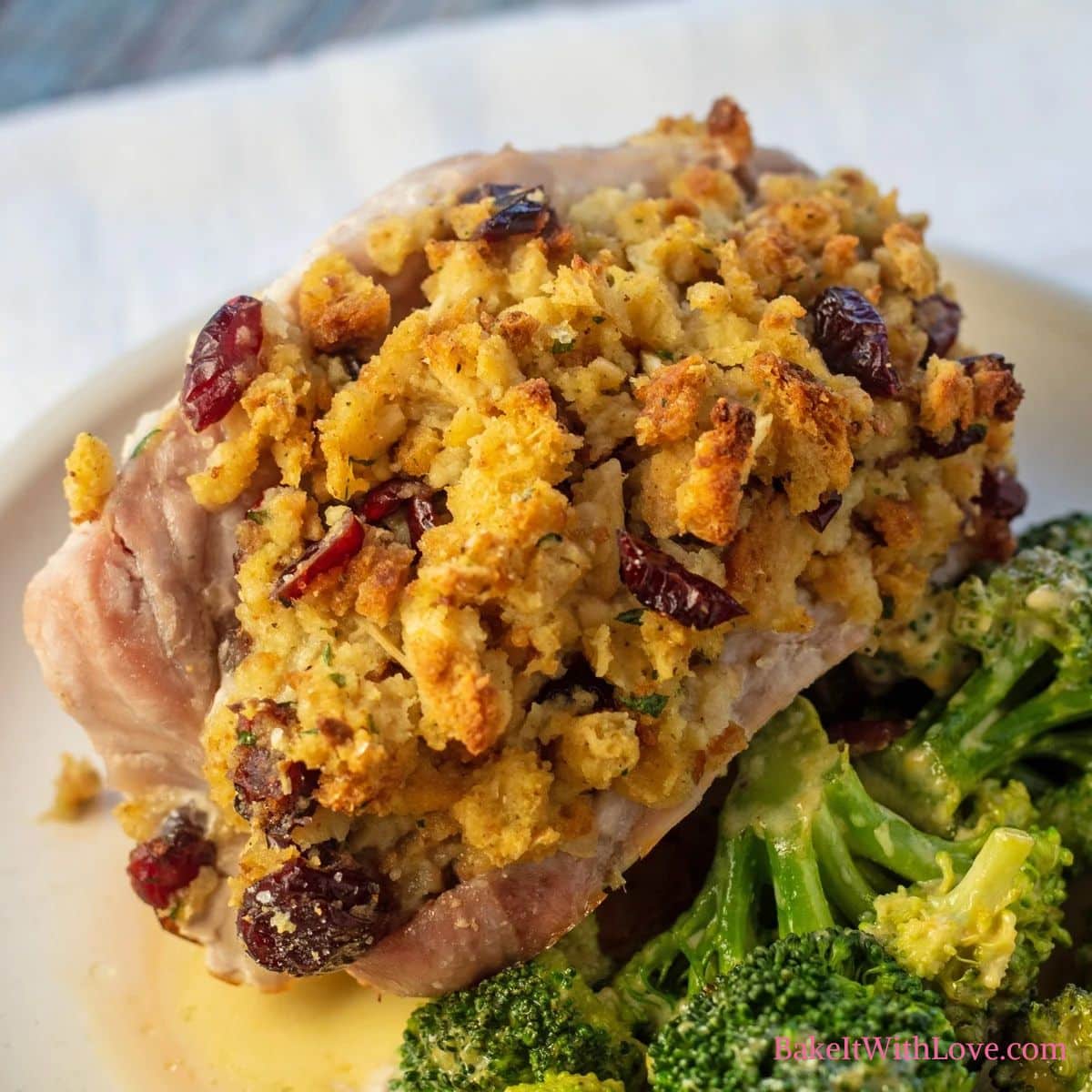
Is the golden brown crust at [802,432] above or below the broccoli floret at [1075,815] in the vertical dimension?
above

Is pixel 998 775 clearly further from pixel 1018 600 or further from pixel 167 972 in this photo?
pixel 167 972

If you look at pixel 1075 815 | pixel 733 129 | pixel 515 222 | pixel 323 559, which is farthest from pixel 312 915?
pixel 733 129

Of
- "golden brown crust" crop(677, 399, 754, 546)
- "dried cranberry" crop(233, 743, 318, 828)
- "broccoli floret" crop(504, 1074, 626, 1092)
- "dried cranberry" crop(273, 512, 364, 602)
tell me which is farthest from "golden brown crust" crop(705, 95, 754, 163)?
"broccoli floret" crop(504, 1074, 626, 1092)

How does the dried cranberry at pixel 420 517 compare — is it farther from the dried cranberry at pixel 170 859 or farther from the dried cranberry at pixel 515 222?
the dried cranberry at pixel 170 859

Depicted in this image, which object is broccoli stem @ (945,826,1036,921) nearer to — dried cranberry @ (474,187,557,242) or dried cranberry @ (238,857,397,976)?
dried cranberry @ (238,857,397,976)

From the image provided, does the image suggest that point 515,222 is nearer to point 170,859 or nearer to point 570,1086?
point 170,859

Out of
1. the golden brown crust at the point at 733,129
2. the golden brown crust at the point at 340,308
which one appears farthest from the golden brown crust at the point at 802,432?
the golden brown crust at the point at 733,129

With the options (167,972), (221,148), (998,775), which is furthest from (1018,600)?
Answer: (221,148)
